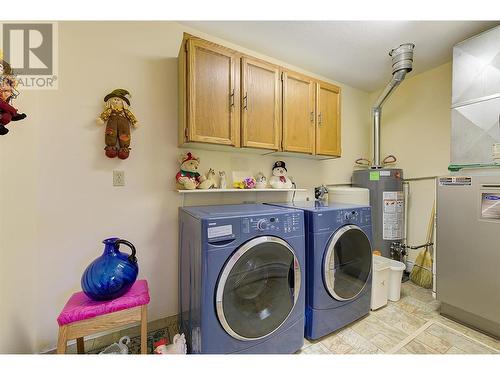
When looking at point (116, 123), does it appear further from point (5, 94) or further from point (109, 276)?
point (109, 276)

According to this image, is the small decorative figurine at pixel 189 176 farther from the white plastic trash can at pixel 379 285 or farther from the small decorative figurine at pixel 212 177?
the white plastic trash can at pixel 379 285

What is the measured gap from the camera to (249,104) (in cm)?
165

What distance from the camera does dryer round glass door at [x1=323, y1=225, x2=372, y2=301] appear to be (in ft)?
4.93

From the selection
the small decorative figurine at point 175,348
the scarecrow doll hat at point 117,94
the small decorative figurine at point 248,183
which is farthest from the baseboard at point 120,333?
the scarecrow doll hat at point 117,94

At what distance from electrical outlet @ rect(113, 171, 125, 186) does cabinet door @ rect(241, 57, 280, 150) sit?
935mm

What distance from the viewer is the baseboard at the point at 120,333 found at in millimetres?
1393

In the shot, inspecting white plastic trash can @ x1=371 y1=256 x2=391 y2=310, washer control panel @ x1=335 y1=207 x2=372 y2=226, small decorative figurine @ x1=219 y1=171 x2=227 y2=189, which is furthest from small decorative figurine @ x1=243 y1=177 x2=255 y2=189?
white plastic trash can @ x1=371 y1=256 x2=391 y2=310

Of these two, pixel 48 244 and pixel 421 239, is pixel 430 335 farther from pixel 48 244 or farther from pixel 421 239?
pixel 48 244
